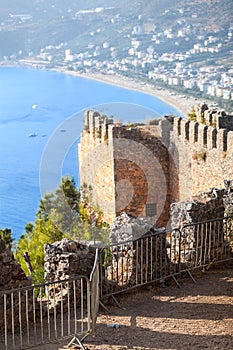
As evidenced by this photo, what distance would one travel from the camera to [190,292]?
7.01 meters

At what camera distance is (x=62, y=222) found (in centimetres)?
1548

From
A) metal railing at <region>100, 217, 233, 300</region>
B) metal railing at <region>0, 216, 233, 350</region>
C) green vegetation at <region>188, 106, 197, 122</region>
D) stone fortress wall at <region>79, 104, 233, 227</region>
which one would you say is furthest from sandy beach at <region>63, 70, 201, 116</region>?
metal railing at <region>0, 216, 233, 350</region>

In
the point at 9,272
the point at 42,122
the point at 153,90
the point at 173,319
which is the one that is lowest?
the point at 173,319

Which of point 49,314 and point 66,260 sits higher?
point 66,260

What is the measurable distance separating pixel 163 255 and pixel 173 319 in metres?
1.09

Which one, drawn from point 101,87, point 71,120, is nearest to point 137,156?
point 71,120

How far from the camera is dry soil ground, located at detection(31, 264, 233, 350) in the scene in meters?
5.83

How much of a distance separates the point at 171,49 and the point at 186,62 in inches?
82.7

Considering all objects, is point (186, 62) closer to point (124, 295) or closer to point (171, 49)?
point (171, 49)

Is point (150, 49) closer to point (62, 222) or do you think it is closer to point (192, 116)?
point (192, 116)

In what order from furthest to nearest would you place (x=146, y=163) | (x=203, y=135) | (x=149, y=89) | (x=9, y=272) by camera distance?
(x=149, y=89) < (x=146, y=163) < (x=203, y=135) < (x=9, y=272)

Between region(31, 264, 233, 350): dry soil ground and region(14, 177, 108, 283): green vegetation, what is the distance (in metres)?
5.18

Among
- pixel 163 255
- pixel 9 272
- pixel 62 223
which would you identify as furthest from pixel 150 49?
pixel 9 272

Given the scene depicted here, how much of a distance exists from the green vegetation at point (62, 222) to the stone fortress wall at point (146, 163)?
0.43 m
